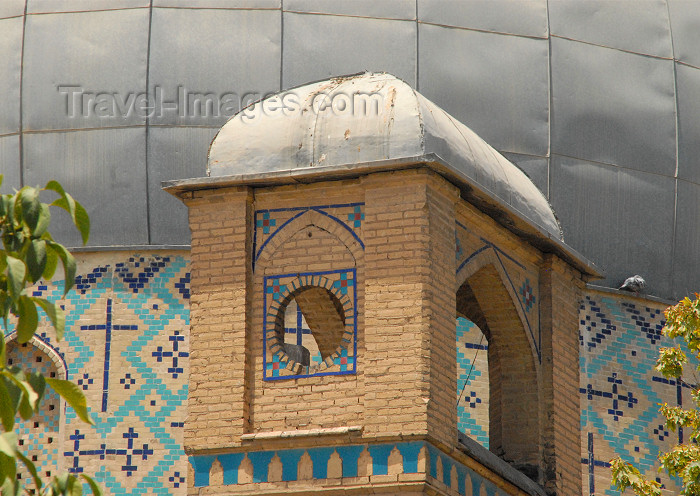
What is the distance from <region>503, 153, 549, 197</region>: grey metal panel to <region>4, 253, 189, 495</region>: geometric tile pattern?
2.38 metres

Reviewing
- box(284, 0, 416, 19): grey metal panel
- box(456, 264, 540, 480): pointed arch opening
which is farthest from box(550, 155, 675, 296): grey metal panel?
box(456, 264, 540, 480): pointed arch opening

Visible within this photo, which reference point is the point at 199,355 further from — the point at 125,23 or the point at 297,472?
the point at 125,23

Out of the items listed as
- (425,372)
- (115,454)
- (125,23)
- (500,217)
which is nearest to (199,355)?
(425,372)

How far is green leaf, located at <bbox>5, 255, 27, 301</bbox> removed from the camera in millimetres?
5527

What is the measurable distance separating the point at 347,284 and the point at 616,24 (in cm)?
502

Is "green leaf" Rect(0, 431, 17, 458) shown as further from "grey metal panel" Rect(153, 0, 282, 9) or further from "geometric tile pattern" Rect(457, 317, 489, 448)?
"grey metal panel" Rect(153, 0, 282, 9)

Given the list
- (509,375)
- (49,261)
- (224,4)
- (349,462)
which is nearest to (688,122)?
(224,4)

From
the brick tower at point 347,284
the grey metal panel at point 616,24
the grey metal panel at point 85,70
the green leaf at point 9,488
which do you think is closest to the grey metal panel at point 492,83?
the grey metal panel at point 616,24

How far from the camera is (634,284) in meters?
13.1

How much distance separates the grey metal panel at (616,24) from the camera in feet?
44.5

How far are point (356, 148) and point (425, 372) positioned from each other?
123cm

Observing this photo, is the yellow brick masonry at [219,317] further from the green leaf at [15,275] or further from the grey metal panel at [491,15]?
the grey metal panel at [491,15]

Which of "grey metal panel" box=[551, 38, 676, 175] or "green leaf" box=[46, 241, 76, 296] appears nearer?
"green leaf" box=[46, 241, 76, 296]

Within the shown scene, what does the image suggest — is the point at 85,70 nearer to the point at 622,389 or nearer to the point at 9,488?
the point at 622,389
